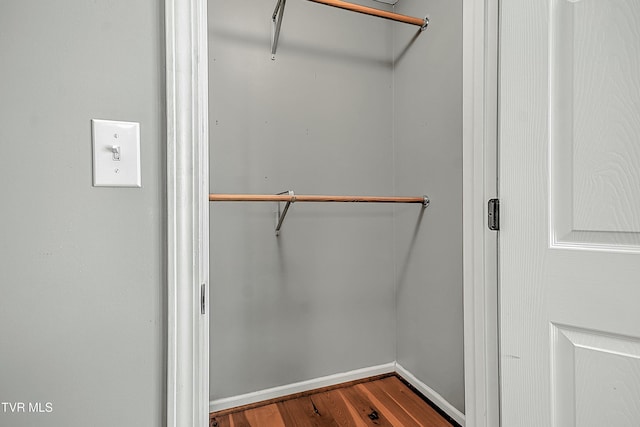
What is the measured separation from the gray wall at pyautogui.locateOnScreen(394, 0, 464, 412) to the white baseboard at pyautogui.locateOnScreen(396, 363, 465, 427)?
0.08 ft

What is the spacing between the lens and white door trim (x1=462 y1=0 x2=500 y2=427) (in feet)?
3.22

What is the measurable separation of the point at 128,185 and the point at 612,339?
1.04 metres

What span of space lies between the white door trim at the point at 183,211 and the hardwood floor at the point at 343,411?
1.12 m

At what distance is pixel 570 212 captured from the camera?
81cm

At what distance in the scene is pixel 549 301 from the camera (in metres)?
0.85

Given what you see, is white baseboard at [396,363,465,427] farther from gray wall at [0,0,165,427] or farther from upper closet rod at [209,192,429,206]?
gray wall at [0,0,165,427]

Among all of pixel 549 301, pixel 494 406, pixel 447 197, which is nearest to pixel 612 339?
pixel 549 301

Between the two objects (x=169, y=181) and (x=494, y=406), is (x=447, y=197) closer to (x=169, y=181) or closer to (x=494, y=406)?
(x=494, y=406)

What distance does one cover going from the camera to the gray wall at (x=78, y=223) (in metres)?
0.48

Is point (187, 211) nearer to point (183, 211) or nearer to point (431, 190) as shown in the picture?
point (183, 211)

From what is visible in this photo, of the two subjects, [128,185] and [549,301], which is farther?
[549,301]

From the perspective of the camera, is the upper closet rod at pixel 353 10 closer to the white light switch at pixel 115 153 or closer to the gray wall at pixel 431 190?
the gray wall at pixel 431 190

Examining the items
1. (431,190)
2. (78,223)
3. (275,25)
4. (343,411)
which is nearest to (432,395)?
(343,411)

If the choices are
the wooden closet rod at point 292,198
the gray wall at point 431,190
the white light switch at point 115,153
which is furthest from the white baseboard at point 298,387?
the white light switch at point 115,153
